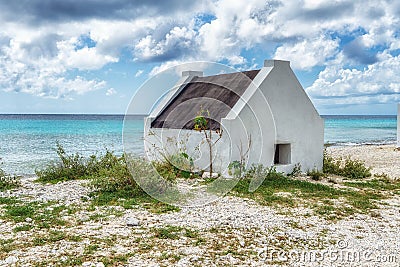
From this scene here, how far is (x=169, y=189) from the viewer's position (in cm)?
1145

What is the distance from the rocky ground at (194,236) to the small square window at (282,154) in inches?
210

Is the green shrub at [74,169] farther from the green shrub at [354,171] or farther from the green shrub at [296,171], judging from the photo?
the green shrub at [354,171]

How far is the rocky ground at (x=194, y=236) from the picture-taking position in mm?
6527

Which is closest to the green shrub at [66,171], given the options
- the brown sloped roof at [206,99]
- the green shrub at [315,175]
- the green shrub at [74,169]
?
the green shrub at [74,169]

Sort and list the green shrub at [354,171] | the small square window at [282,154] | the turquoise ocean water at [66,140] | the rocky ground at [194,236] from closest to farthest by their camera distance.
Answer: the rocky ground at [194,236] → the small square window at [282,154] → the green shrub at [354,171] → the turquoise ocean water at [66,140]

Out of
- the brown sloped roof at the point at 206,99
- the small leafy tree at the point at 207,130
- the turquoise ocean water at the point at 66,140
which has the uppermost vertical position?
the brown sloped roof at the point at 206,99

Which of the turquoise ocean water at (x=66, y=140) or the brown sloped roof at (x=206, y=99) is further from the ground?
the brown sloped roof at (x=206, y=99)

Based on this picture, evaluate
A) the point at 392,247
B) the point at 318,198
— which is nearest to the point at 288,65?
the point at 318,198

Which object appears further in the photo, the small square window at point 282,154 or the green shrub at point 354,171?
the green shrub at point 354,171

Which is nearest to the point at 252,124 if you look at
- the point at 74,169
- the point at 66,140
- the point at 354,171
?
the point at 354,171

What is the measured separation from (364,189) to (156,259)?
884 cm

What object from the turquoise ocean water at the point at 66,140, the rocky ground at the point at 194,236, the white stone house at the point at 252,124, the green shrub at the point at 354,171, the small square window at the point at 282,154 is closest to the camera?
the rocky ground at the point at 194,236

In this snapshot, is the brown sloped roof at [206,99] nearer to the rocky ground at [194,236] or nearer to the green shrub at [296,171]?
the green shrub at [296,171]

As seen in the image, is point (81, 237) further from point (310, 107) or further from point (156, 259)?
point (310, 107)
